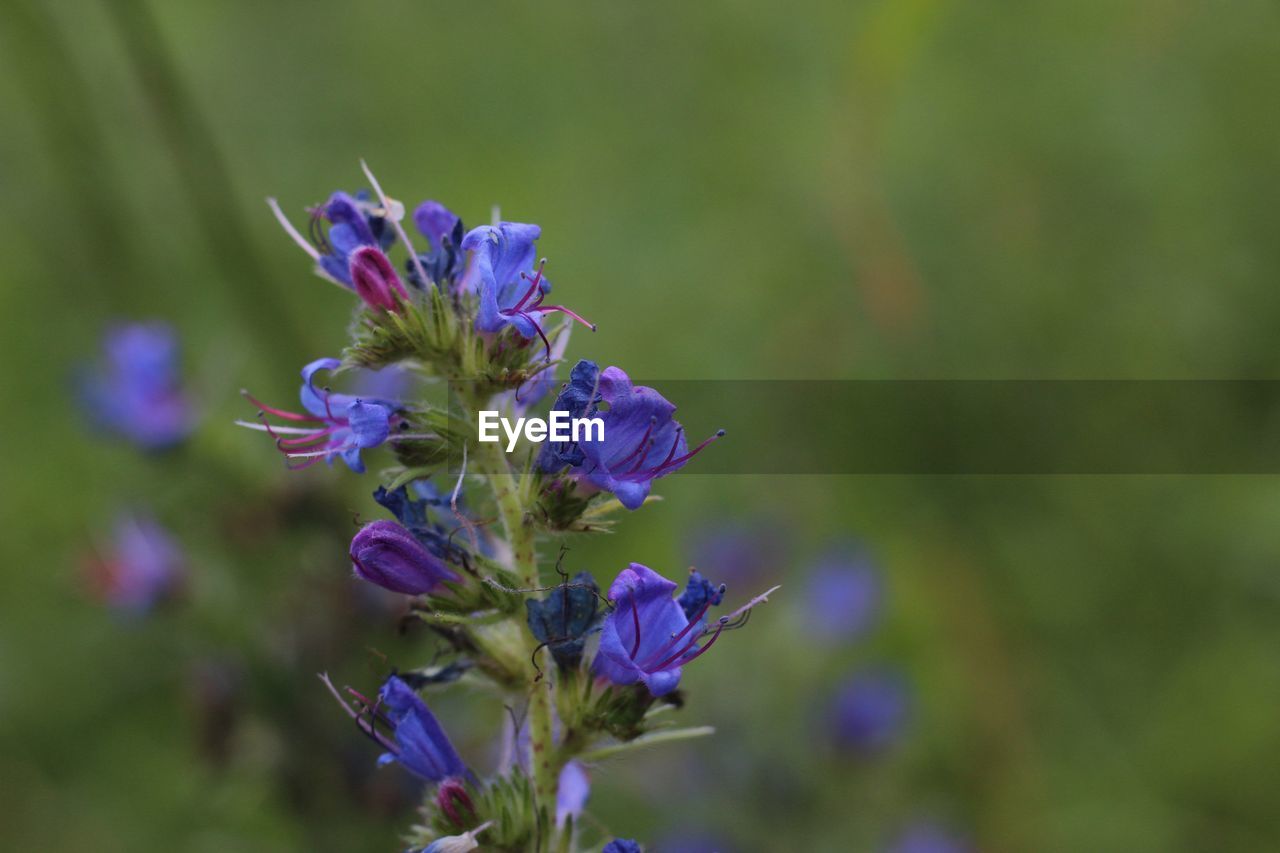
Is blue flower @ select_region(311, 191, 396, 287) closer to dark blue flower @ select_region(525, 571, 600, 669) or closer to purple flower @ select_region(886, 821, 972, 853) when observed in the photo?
dark blue flower @ select_region(525, 571, 600, 669)

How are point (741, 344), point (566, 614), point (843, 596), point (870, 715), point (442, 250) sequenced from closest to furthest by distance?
point (566, 614), point (442, 250), point (870, 715), point (843, 596), point (741, 344)

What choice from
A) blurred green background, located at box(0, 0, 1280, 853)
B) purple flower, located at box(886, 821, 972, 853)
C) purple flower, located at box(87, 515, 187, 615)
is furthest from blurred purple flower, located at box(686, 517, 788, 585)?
purple flower, located at box(87, 515, 187, 615)

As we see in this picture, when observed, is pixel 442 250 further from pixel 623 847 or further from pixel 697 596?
pixel 623 847

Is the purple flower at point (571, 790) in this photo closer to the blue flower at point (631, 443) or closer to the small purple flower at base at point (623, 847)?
the small purple flower at base at point (623, 847)

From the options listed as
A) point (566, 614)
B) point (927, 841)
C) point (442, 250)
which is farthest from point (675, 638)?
point (927, 841)

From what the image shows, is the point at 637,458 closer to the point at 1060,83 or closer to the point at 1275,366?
the point at 1275,366

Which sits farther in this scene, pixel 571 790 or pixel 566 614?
pixel 571 790

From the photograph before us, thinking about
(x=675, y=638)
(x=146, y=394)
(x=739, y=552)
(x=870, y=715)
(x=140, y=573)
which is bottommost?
(x=870, y=715)

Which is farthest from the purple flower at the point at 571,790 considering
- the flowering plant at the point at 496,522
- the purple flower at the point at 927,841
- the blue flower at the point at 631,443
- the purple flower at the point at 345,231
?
the purple flower at the point at 927,841
